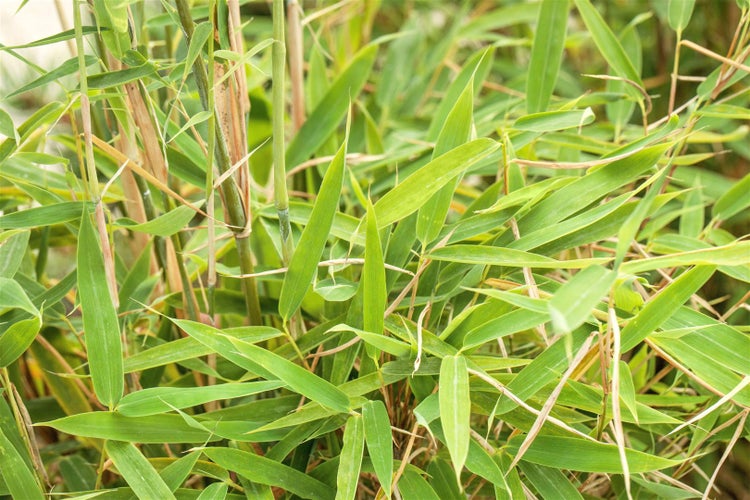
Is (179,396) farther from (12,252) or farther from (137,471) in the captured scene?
(12,252)

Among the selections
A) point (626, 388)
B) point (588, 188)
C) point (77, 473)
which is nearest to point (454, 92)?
point (588, 188)

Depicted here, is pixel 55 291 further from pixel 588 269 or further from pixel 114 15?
pixel 588 269

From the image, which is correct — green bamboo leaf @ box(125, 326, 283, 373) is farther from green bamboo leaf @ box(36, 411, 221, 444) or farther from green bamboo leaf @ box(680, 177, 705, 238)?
green bamboo leaf @ box(680, 177, 705, 238)

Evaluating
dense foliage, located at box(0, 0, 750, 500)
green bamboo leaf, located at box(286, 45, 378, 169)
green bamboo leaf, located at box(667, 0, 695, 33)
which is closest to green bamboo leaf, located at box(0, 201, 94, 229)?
dense foliage, located at box(0, 0, 750, 500)

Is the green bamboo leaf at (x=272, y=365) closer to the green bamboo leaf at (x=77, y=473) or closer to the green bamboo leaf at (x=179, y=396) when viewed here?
the green bamboo leaf at (x=179, y=396)

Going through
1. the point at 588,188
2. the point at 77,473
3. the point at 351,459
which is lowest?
the point at 77,473

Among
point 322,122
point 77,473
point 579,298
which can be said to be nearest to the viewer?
point 579,298
